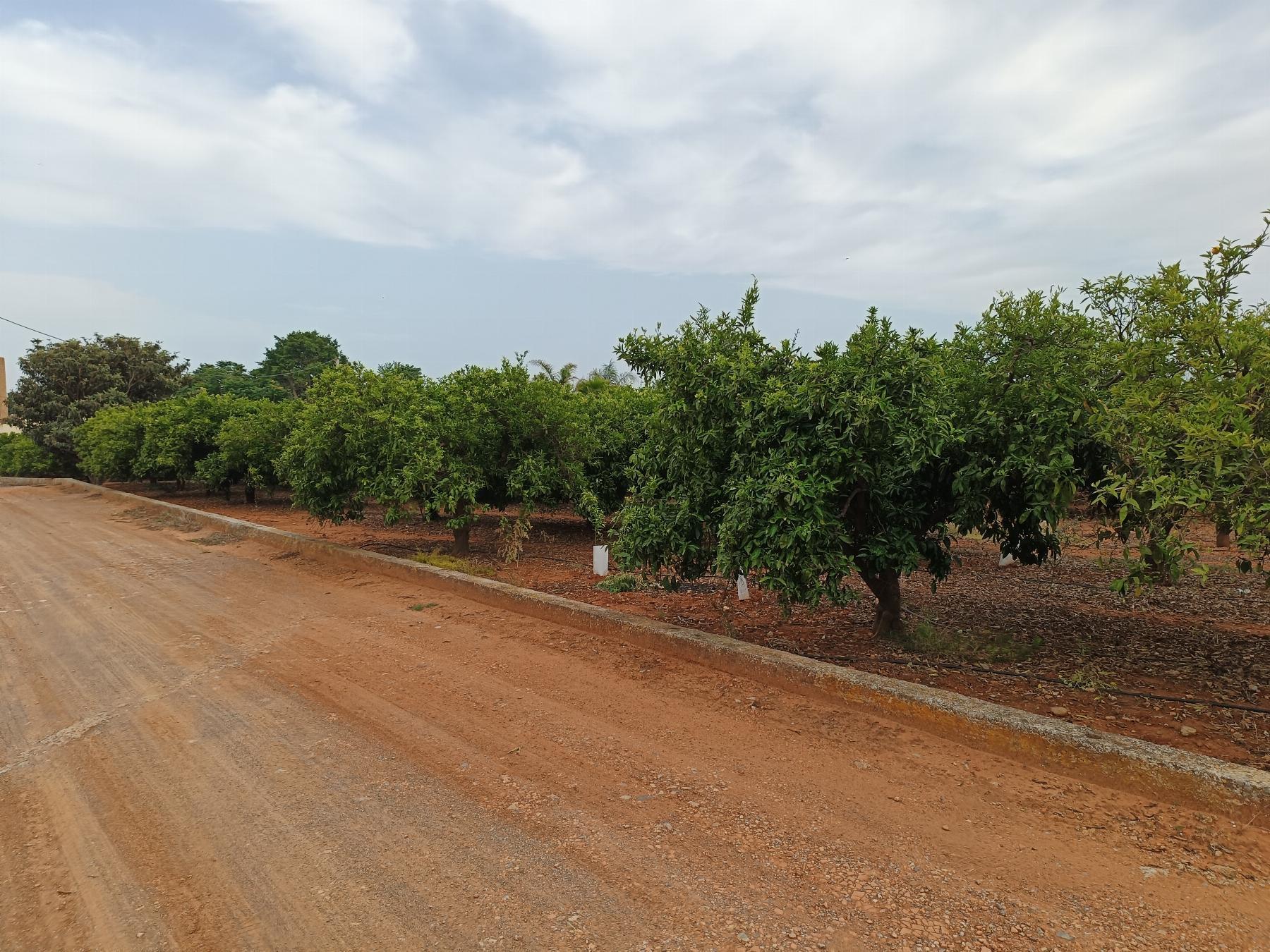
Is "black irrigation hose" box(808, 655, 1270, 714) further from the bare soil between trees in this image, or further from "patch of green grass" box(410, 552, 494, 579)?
"patch of green grass" box(410, 552, 494, 579)

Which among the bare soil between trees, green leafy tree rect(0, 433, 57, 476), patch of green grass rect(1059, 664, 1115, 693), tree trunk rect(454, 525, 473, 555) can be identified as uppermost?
green leafy tree rect(0, 433, 57, 476)

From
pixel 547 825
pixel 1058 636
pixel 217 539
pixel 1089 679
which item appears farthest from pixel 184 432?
pixel 1089 679

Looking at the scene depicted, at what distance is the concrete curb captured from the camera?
3.55 meters

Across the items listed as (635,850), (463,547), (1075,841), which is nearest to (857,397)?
(1075,841)

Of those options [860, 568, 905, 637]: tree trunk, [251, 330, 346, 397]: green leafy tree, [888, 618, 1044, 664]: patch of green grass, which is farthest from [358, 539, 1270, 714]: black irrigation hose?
[251, 330, 346, 397]: green leafy tree

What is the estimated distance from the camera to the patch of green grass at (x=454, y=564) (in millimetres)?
10125

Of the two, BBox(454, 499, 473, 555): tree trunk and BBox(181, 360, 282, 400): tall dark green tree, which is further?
BBox(181, 360, 282, 400): tall dark green tree

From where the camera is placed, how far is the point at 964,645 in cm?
647

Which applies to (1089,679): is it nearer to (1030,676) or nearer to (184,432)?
(1030,676)

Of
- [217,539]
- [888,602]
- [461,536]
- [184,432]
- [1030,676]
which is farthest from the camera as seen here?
[184,432]

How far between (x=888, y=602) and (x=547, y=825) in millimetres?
4186

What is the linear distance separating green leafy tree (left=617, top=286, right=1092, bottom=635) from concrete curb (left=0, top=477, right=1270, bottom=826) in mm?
600

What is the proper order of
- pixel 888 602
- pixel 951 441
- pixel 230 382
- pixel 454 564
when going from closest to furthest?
pixel 951 441 → pixel 888 602 → pixel 454 564 → pixel 230 382

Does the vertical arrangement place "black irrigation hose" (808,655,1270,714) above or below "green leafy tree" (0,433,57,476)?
below
